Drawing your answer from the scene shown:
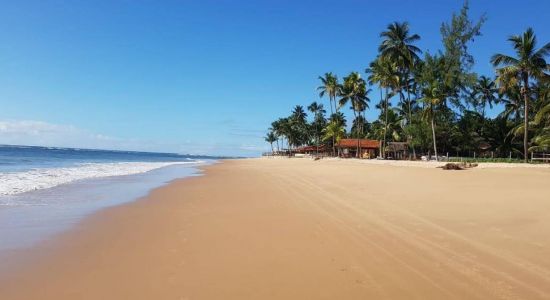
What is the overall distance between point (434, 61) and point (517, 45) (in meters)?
17.4

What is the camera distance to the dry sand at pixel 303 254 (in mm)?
4867

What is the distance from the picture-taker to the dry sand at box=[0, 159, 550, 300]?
4.87 m

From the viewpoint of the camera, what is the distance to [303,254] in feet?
21.2

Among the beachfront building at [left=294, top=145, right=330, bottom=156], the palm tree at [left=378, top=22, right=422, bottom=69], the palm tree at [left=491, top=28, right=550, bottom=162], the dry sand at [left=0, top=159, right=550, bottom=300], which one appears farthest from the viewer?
the beachfront building at [left=294, top=145, right=330, bottom=156]

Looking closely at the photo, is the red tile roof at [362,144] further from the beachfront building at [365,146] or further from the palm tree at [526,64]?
the palm tree at [526,64]

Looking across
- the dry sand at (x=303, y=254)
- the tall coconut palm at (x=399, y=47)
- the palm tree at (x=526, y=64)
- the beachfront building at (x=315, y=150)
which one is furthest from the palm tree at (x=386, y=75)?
the dry sand at (x=303, y=254)

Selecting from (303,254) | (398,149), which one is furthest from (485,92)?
(303,254)

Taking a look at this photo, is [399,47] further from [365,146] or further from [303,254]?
[303,254]

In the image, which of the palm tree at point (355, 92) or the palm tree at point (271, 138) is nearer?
the palm tree at point (355, 92)

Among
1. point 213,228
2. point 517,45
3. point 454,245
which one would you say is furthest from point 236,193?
point 517,45

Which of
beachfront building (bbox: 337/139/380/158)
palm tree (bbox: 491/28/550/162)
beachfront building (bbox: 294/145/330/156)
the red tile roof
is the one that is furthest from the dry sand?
beachfront building (bbox: 294/145/330/156)

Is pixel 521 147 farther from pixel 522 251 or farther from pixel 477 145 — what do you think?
pixel 522 251

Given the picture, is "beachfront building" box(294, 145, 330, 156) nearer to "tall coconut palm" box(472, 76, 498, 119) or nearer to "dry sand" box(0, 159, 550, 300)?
"tall coconut palm" box(472, 76, 498, 119)

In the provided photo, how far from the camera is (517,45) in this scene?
110 ft
